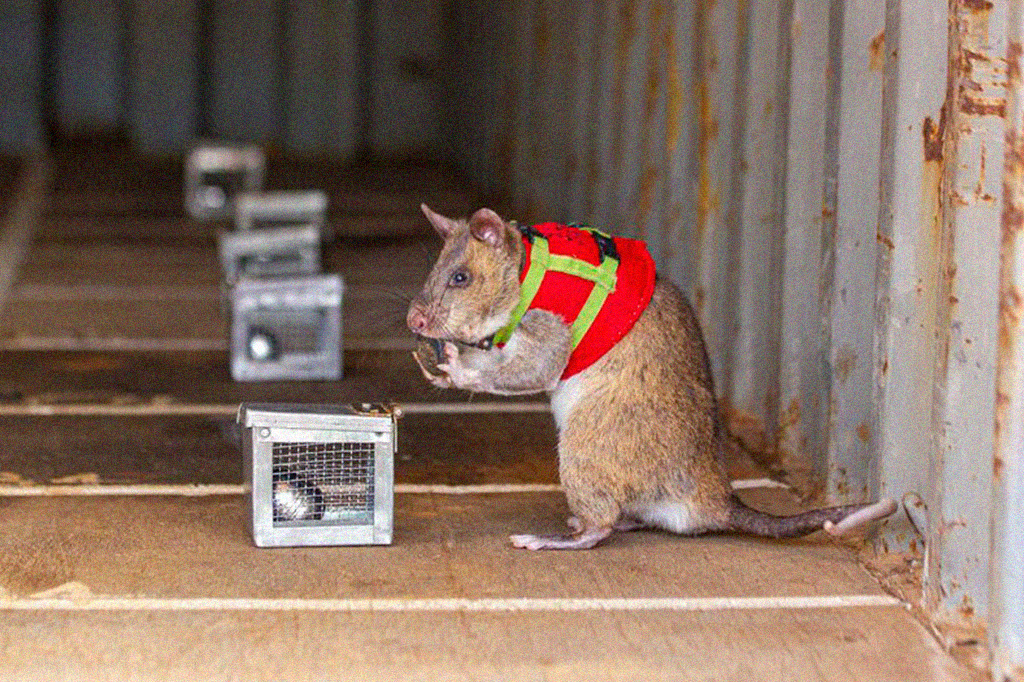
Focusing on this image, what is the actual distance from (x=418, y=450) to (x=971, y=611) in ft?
9.27

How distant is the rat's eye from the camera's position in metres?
5.04

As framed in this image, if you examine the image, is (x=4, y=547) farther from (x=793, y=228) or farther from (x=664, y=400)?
(x=793, y=228)

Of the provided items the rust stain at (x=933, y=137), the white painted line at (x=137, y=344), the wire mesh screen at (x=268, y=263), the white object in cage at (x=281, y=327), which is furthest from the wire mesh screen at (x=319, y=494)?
the wire mesh screen at (x=268, y=263)

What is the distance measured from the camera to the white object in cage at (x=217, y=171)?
13156 mm

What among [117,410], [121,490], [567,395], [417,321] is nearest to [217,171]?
[117,410]

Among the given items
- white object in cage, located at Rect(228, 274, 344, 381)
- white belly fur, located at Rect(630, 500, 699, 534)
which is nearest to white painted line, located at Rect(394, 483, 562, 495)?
white belly fur, located at Rect(630, 500, 699, 534)

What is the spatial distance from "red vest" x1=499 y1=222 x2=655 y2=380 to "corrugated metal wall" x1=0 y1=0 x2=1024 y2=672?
0.75 metres

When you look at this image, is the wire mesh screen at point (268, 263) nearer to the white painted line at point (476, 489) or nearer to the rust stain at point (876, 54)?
the white painted line at point (476, 489)

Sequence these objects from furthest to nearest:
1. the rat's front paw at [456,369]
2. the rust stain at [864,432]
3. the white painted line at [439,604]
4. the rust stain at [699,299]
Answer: the rust stain at [699,299] → the rust stain at [864,432] → the rat's front paw at [456,369] → the white painted line at [439,604]

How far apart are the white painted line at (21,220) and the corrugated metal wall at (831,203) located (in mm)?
3488

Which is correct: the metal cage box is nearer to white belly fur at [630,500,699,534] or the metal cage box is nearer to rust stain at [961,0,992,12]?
white belly fur at [630,500,699,534]

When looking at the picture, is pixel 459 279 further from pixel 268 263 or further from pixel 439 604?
pixel 268 263

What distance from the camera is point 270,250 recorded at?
980 centimetres

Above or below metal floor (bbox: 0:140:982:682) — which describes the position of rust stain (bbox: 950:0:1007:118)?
above
